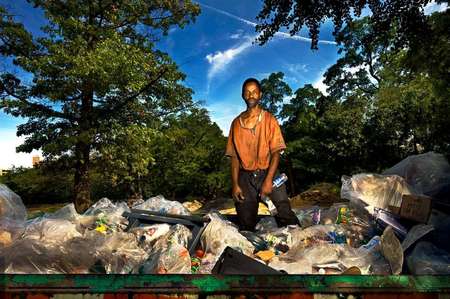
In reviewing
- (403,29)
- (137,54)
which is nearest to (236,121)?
(403,29)

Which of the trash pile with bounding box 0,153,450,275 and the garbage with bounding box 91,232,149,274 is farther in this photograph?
the garbage with bounding box 91,232,149,274

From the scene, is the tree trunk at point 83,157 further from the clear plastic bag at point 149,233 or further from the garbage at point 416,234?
the garbage at point 416,234

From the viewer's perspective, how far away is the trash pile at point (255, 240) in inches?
105

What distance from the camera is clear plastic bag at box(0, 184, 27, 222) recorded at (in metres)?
4.22

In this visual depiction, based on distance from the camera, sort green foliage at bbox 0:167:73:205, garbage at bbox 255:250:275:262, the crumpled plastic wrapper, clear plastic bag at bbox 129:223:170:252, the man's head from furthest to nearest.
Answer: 1. green foliage at bbox 0:167:73:205
2. the man's head
3. clear plastic bag at bbox 129:223:170:252
4. the crumpled plastic wrapper
5. garbage at bbox 255:250:275:262

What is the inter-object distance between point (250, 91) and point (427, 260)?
2171 mm

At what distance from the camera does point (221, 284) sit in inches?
46.7

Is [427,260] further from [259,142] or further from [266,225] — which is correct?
[266,225]

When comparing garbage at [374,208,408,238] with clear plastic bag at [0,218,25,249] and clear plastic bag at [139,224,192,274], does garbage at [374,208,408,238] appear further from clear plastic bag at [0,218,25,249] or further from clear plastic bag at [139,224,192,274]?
clear plastic bag at [0,218,25,249]

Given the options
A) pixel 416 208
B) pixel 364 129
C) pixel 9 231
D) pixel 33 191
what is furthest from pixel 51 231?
pixel 33 191

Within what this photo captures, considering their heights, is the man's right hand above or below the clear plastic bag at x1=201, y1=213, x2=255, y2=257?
above

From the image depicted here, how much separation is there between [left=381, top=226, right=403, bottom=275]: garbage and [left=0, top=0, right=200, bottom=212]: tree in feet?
28.0

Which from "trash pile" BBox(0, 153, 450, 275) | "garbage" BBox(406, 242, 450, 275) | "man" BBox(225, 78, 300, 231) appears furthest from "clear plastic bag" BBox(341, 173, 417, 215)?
"garbage" BBox(406, 242, 450, 275)

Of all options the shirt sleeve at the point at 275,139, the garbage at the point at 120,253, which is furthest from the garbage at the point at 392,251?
the garbage at the point at 120,253
